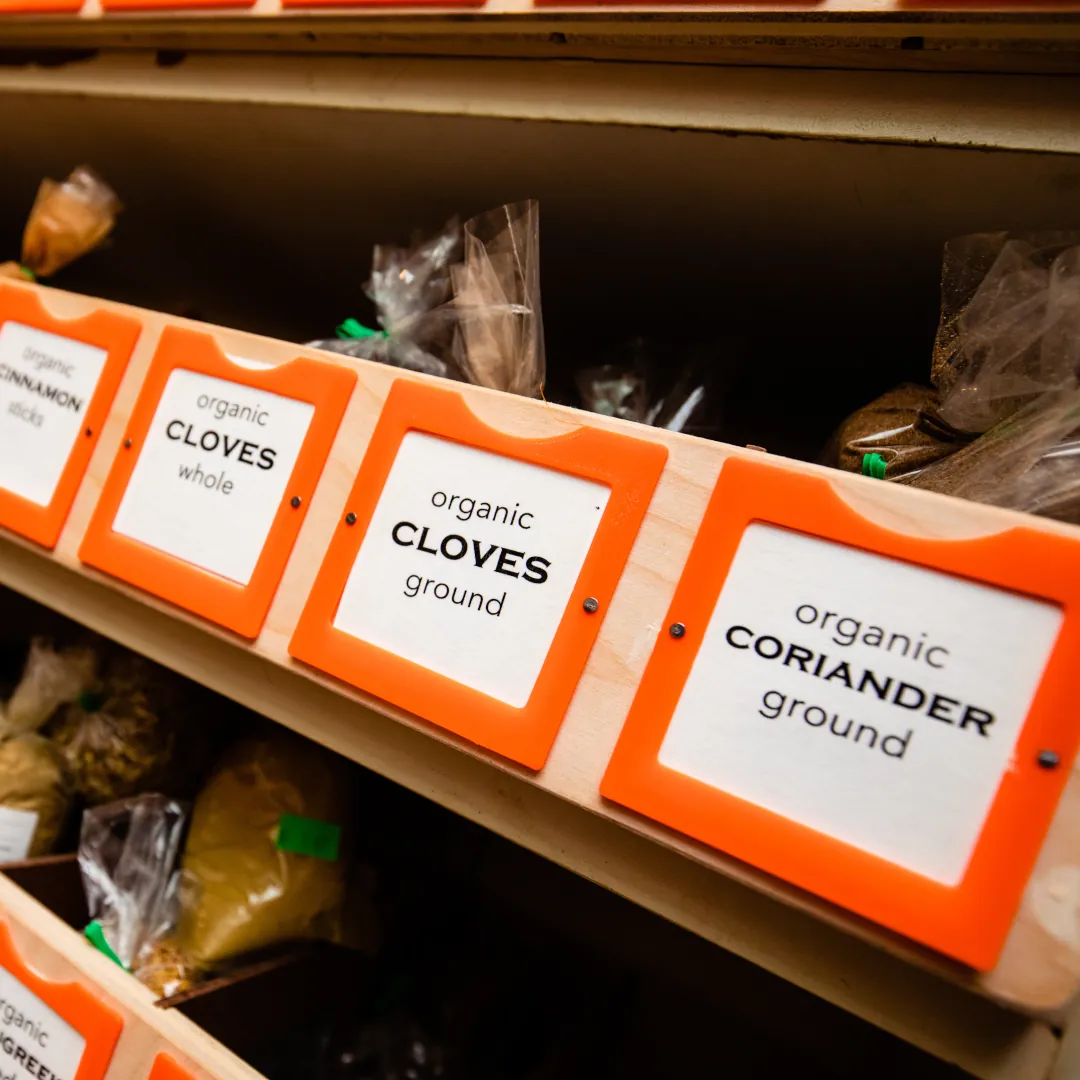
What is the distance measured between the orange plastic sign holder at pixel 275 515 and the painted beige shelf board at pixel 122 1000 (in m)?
0.32

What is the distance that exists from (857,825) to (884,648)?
10 cm

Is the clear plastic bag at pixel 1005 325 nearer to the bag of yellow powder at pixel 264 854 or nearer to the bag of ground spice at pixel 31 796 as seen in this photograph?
the bag of yellow powder at pixel 264 854

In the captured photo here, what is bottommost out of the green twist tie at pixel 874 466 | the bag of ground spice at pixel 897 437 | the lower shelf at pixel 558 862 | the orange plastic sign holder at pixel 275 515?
the lower shelf at pixel 558 862

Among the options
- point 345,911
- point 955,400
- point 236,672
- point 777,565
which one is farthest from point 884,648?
point 345,911

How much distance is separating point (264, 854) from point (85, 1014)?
8.4 inches

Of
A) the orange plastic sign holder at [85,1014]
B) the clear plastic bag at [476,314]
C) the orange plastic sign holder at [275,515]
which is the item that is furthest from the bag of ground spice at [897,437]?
the orange plastic sign holder at [85,1014]

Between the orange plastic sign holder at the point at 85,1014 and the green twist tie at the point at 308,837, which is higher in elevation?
the green twist tie at the point at 308,837

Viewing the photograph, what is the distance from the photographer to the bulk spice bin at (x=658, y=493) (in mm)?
416

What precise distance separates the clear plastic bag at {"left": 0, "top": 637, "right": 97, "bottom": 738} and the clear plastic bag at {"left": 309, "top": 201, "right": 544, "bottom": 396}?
586mm

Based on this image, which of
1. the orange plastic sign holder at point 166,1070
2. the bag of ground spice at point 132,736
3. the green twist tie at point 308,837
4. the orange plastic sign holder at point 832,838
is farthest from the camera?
the bag of ground spice at point 132,736

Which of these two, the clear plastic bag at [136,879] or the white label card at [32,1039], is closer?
the white label card at [32,1039]

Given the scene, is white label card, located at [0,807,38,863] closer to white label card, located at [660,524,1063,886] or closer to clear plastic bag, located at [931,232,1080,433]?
white label card, located at [660,524,1063,886]

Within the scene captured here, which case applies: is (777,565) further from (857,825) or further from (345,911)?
(345,911)

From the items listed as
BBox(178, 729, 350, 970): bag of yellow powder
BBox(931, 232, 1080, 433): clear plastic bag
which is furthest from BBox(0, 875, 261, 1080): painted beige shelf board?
BBox(931, 232, 1080, 433): clear plastic bag
